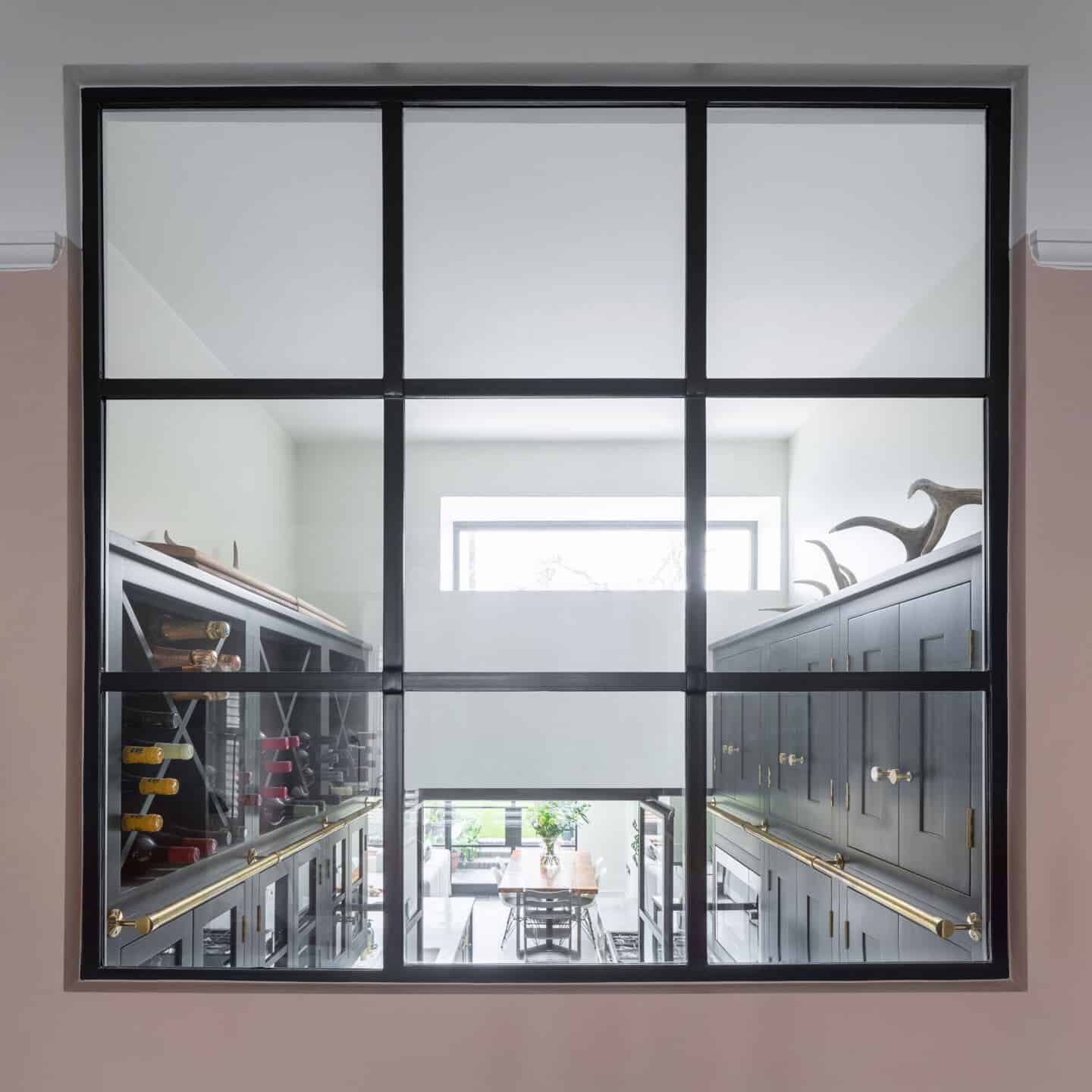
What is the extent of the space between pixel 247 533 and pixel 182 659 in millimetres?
273

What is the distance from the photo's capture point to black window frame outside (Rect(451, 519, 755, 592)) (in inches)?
74.9

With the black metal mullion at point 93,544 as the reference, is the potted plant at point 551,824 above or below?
below

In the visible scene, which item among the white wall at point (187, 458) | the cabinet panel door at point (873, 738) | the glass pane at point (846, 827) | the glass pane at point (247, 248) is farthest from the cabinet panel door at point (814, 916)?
the glass pane at point (247, 248)

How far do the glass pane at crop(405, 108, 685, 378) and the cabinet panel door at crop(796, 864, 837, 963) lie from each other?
103 cm

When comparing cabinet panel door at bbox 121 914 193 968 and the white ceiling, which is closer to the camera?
cabinet panel door at bbox 121 914 193 968

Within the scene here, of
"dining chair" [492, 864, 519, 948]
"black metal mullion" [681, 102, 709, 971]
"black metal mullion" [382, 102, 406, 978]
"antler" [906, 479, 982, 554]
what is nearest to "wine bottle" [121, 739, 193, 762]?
"black metal mullion" [382, 102, 406, 978]

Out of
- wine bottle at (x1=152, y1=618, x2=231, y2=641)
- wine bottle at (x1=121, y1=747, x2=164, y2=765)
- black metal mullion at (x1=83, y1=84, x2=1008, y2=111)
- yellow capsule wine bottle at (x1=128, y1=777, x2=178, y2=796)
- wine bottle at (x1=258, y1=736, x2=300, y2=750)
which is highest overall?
black metal mullion at (x1=83, y1=84, x2=1008, y2=111)

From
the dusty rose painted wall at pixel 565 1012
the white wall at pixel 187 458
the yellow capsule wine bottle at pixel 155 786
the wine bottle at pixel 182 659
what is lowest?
the dusty rose painted wall at pixel 565 1012

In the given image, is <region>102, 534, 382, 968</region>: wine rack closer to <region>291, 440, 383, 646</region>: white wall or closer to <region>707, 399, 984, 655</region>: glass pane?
<region>291, 440, 383, 646</region>: white wall

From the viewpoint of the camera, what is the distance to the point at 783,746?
1.88 meters

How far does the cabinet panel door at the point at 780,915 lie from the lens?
1851mm

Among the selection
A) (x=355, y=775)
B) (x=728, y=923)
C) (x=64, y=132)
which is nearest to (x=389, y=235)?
(x=64, y=132)

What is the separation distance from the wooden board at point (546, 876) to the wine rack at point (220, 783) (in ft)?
0.94

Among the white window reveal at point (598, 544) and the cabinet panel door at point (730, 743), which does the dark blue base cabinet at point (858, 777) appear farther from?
the white window reveal at point (598, 544)
